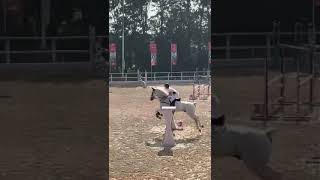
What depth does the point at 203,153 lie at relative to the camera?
20.5 ft

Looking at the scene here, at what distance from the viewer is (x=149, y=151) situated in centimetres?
645

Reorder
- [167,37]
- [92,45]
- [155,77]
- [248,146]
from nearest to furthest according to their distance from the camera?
[92,45] → [248,146] → [155,77] → [167,37]

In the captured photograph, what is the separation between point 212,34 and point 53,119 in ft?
3.03

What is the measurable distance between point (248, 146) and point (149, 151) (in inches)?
156

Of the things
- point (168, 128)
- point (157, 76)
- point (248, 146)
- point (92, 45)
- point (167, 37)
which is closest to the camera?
point (92, 45)

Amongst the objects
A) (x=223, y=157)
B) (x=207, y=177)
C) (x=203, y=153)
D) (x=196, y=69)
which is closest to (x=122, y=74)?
(x=196, y=69)

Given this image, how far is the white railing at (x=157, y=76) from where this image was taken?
783 inches

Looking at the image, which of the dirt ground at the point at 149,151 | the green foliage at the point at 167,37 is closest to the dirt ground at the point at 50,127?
the dirt ground at the point at 149,151

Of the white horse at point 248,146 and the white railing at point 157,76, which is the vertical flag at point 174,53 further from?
the white horse at point 248,146

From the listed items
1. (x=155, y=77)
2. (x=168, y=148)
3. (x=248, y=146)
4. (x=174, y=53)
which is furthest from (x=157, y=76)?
(x=248, y=146)

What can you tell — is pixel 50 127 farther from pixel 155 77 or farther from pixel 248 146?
pixel 155 77

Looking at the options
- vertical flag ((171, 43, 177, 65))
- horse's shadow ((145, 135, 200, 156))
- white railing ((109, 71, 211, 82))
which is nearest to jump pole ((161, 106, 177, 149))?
horse's shadow ((145, 135, 200, 156))

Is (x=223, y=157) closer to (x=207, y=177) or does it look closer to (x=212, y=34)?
(x=212, y=34)

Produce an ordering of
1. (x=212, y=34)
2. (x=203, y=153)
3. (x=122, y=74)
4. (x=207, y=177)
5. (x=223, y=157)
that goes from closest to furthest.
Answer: (x=212, y=34) → (x=223, y=157) → (x=207, y=177) → (x=203, y=153) → (x=122, y=74)
